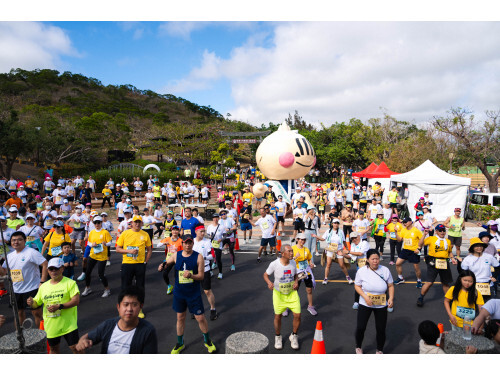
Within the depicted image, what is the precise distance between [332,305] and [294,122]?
5061 cm

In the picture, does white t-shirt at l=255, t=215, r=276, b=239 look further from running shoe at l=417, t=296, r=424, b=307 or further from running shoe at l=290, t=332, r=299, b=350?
running shoe at l=290, t=332, r=299, b=350

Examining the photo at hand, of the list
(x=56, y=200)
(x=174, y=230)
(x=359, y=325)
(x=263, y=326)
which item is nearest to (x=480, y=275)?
(x=359, y=325)

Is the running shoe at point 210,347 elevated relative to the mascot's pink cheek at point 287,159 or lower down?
lower down

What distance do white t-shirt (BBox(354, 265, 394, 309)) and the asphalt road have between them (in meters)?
1.08

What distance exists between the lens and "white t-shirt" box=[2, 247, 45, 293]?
16.2ft

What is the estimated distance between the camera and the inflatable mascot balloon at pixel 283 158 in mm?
14352

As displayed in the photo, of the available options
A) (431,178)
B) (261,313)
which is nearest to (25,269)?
(261,313)

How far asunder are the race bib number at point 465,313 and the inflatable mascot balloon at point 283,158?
10.5 m

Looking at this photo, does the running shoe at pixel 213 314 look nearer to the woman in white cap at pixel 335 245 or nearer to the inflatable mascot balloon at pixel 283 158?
the woman in white cap at pixel 335 245

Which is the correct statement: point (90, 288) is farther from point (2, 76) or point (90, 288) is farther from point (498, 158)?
point (2, 76)

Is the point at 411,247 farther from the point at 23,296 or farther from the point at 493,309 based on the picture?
the point at 23,296

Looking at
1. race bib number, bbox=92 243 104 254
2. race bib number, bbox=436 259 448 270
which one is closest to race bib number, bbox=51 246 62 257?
race bib number, bbox=92 243 104 254

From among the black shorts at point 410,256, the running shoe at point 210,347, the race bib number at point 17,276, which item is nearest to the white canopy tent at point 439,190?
the black shorts at point 410,256

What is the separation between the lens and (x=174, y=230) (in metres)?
6.82
